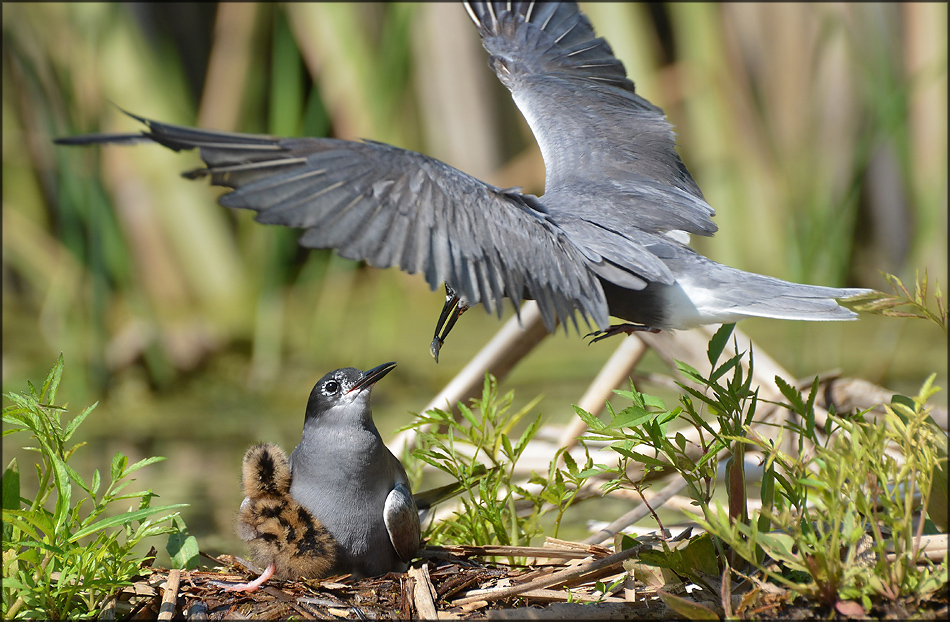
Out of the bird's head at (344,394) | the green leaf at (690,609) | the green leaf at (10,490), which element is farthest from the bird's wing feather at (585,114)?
the green leaf at (10,490)

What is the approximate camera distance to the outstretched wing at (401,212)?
1.38m

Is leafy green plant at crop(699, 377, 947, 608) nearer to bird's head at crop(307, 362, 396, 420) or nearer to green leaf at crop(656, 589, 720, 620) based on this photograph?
green leaf at crop(656, 589, 720, 620)

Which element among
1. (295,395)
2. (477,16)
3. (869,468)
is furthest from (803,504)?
(295,395)

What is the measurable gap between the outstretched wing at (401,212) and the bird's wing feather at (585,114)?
0.36 metres

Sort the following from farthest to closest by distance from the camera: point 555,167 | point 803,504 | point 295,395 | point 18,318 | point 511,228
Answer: point 18,318 < point 295,395 < point 555,167 < point 511,228 < point 803,504

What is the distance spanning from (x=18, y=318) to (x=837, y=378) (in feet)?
Answer: 14.2

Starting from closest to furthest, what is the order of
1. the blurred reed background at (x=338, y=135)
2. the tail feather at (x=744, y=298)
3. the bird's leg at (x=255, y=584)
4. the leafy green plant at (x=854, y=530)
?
the leafy green plant at (x=854, y=530)
the tail feather at (x=744, y=298)
the bird's leg at (x=255, y=584)
the blurred reed background at (x=338, y=135)

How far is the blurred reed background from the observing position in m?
3.71

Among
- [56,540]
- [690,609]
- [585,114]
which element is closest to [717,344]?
[690,609]

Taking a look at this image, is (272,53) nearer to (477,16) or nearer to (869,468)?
(477,16)

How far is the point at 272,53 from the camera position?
5199 mm

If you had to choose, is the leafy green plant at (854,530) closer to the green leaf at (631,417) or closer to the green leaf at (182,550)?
the green leaf at (631,417)

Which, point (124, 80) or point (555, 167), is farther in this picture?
point (124, 80)

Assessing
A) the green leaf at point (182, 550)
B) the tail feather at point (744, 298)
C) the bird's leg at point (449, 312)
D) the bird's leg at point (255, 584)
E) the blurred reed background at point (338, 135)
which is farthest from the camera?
the blurred reed background at point (338, 135)
